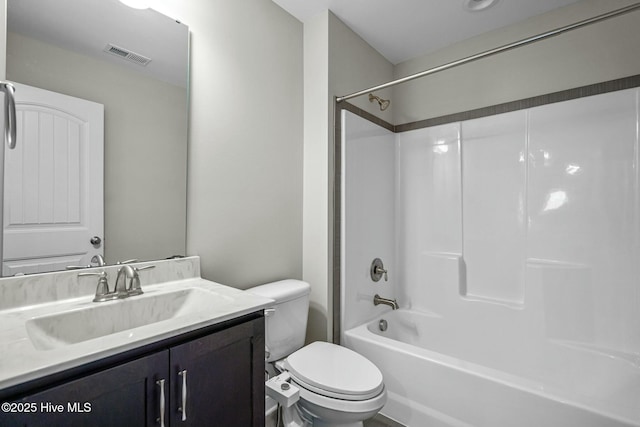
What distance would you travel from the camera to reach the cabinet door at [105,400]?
64 cm

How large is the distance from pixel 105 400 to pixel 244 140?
1.28m

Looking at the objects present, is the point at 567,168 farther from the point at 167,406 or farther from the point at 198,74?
the point at 167,406

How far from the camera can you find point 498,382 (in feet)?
4.52

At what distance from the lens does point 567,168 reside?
1895 mm

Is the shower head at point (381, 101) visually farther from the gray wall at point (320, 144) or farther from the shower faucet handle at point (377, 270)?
the shower faucet handle at point (377, 270)

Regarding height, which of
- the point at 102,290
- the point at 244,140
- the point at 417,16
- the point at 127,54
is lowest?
the point at 102,290

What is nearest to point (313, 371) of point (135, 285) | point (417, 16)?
point (135, 285)

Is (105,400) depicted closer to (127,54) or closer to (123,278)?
(123,278)

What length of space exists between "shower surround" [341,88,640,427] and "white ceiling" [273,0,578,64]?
2.02 feet

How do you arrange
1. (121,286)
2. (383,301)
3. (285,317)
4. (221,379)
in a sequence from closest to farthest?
(221,379)
(121,286)
(285,317)
(383,301)

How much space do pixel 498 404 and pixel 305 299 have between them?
1000mm

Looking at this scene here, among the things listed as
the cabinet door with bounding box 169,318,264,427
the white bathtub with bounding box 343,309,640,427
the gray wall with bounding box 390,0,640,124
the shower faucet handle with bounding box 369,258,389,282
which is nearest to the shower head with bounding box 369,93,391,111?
the gray wall with bounding box 390,0,640,124

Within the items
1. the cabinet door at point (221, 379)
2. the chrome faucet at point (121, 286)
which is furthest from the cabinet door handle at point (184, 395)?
the chrome faucet at point (121, 286)

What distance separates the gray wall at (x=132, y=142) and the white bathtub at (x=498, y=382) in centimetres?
127
